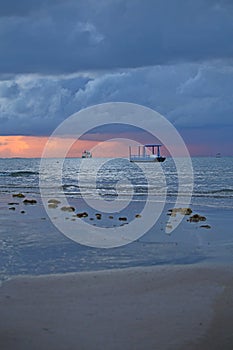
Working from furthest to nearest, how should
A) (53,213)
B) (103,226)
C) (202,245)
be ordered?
(53,213) < (103,226) < (202,245)

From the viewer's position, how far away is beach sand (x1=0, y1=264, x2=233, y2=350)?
729 cm

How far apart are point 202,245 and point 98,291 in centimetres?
603

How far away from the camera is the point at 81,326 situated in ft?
25.9

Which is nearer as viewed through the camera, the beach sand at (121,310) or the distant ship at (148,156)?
the beach sand at (121,310)

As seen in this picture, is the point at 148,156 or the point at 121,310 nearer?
the point at 121,310

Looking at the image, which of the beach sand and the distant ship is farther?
the distant ship

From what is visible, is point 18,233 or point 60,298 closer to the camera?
point 60,298

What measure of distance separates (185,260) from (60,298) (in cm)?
461

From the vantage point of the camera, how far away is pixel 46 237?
53.5ft

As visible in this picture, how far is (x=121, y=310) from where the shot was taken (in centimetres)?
872

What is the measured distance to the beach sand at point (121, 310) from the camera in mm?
7289

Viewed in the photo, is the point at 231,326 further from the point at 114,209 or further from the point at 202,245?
the point at 114,209

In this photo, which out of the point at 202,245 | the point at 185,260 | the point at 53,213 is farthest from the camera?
the point at 53,213

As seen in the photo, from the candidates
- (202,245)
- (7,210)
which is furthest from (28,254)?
(7,210)
